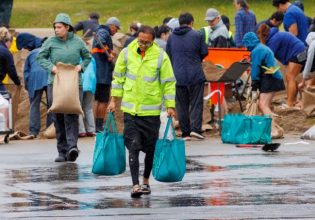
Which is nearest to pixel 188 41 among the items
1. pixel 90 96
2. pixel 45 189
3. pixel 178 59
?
pixel 178 59

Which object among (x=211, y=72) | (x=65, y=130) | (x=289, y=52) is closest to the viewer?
(x=65, y=130)

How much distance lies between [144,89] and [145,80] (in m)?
0.10

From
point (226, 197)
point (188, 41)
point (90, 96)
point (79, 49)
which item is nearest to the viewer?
point (226, 197)

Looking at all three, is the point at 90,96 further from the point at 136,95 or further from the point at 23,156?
the point at 136,95

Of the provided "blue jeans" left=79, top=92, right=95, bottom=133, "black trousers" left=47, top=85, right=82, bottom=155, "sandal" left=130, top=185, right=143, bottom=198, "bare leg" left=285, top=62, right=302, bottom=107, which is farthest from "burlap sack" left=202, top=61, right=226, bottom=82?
"sandal" left=130, top=185, right=143, bottom=198

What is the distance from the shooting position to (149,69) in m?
14.1

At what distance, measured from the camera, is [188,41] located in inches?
823

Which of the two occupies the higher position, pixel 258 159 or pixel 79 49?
pixel 79 49

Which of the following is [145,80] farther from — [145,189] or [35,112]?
[35,112]

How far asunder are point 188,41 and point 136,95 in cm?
690

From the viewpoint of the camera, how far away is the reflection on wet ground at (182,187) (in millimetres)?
13242

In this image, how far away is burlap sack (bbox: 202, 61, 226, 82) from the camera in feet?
72.8

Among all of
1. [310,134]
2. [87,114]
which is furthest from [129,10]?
[310,134]

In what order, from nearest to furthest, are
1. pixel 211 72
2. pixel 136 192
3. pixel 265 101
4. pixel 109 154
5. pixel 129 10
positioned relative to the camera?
pixel 136 192 < pixel 109 154 < pixel 265 101 < pixel 211 72 < pixel 129 10
